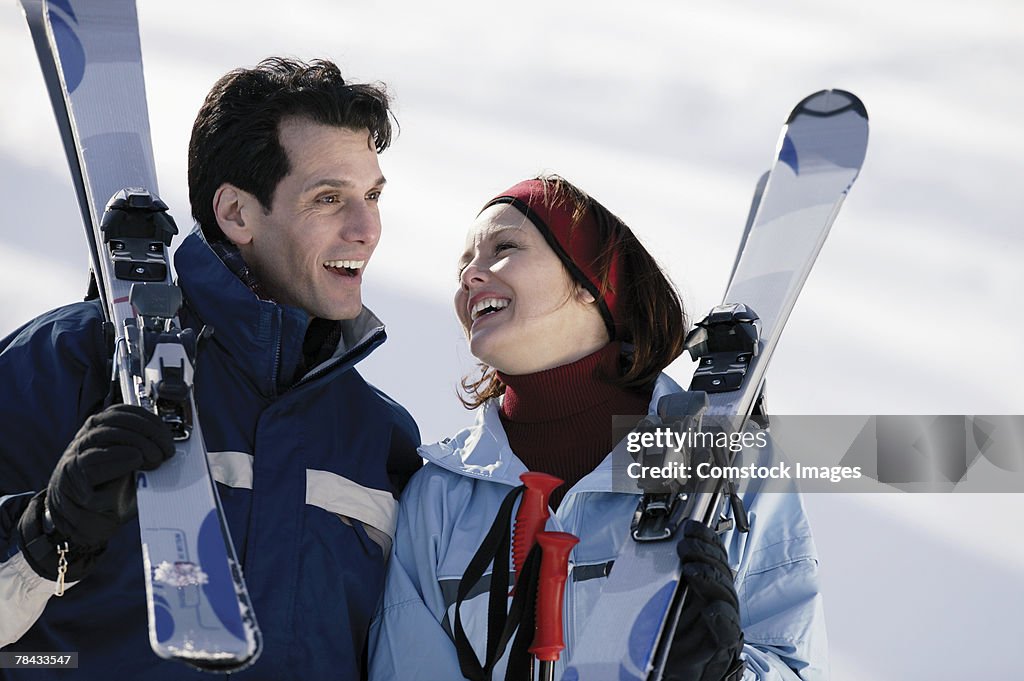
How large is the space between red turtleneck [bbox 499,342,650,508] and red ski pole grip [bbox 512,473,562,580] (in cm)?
20

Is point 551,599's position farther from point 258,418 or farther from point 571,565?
point 258,418

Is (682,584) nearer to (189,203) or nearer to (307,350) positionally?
(307,350)

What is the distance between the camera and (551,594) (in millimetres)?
2537

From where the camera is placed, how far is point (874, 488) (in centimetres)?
377

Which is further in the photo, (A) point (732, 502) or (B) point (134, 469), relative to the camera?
(A) point (732, 502)

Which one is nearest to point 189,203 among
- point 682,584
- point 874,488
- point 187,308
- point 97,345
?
point 187,308

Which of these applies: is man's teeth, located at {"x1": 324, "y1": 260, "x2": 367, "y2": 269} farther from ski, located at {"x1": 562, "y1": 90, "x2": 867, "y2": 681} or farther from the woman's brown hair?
ski, located at {"x1": 562, "y1": 90, "x2": 867, "y2": 681}

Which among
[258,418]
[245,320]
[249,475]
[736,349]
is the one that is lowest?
[249,475]

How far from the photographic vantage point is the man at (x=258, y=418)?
7.72 feet

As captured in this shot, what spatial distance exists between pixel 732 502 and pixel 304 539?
93 cm

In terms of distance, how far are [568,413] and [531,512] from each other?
14.6 inches

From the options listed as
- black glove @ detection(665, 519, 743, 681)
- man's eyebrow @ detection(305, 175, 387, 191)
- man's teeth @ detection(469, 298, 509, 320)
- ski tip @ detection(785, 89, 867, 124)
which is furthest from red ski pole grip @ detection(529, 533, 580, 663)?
ski tip @ detection(785, 89, 867, 124)

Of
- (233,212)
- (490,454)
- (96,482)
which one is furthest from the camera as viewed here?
(233,212)

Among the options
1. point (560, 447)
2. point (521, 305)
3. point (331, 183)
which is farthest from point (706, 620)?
point (331, 183)
